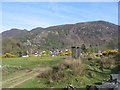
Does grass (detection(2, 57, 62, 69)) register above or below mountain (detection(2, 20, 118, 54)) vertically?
below

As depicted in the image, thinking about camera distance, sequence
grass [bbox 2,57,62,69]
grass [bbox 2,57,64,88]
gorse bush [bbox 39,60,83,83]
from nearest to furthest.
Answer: gorse bush [bbox 39,60,83,83] < grass [bbox 2,57,64,88] < grass [bbox 2,57,62,69]

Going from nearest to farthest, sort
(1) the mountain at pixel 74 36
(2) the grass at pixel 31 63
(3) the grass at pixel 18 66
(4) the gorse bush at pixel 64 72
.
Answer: (4) the gorse bush at pixel 64 72 → (3) the grass at pixel 18 66 → (2) the grass at pixel 31 63 → (1) the mountain at pixel 74 36

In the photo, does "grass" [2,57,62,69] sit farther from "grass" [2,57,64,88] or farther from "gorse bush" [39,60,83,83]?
"gorse bush" [39,60,83,83]

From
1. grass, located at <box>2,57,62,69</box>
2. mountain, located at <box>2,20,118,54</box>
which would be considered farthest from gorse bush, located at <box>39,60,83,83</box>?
mountain, located at <box>2,20,118,54</box>

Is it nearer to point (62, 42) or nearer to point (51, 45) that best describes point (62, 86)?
point (51, 45)

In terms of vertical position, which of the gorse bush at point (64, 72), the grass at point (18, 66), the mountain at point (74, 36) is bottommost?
the grass at point (18, 66)

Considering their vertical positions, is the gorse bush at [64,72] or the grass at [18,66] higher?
the gorse bush at [64,72]

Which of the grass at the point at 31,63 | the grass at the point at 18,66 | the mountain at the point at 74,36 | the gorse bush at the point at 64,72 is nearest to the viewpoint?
the gorse bush at the point at 64,72

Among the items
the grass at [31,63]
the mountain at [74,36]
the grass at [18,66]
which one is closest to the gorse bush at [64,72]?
the grass at [18,66]

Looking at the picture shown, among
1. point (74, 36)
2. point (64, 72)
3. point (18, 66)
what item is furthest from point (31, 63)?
point (74, 36)

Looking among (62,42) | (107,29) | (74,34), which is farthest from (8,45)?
(107,29)

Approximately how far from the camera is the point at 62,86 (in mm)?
8219

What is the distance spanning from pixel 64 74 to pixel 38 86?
2086 mm

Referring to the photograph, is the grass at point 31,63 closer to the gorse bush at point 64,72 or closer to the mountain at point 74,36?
the gorse bush at point 64,72
